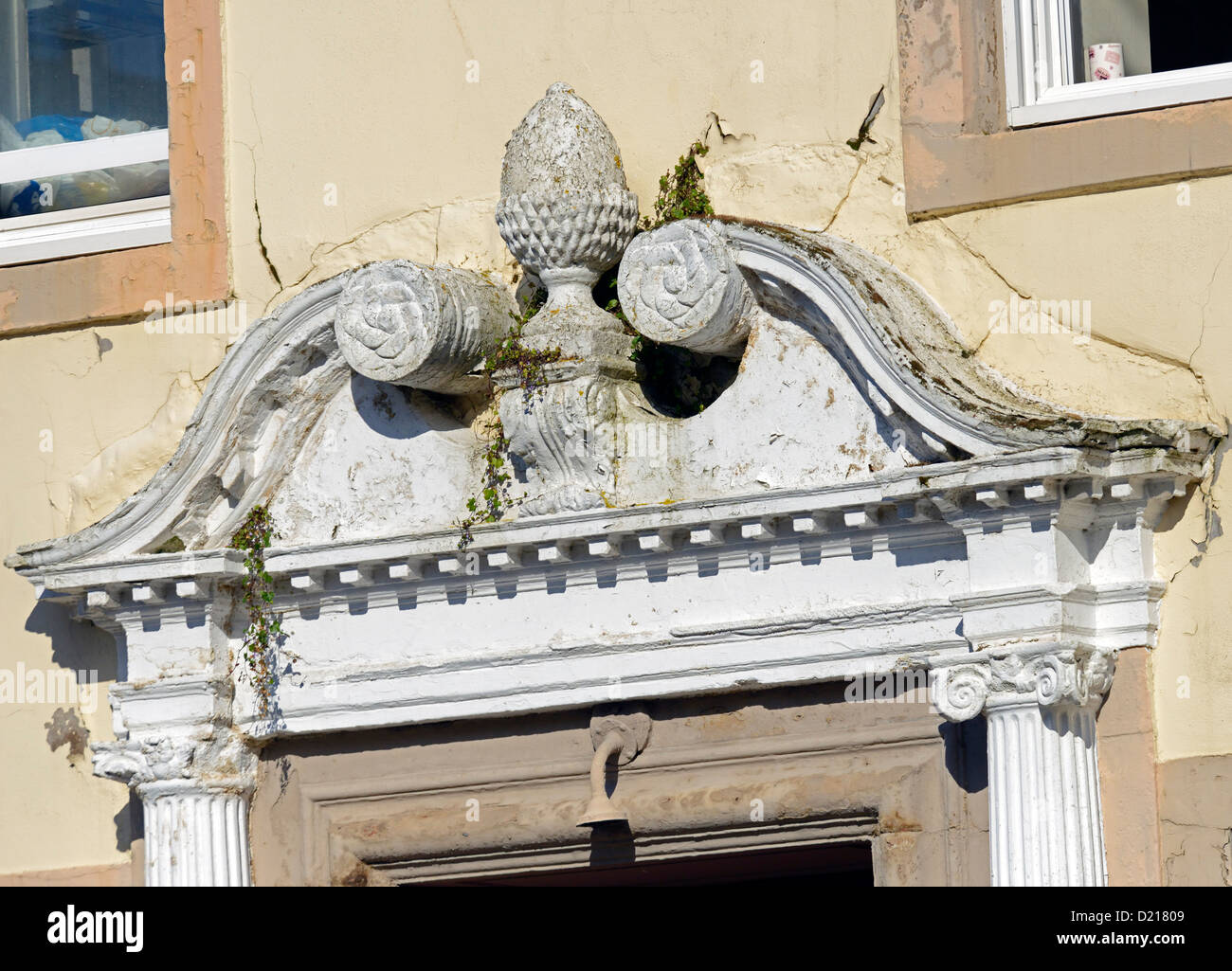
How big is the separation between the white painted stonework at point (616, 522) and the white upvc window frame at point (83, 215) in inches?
32.4

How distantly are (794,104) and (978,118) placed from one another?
0.52 meters

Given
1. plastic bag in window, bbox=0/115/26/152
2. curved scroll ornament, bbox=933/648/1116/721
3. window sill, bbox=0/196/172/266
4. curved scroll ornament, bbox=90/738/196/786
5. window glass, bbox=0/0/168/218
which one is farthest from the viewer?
plastic bag in window, bbox=0/115/26/152

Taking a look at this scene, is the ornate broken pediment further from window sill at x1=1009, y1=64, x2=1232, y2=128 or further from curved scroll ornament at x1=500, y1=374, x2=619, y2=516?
window sill at x1=1009, y1=64, x2=1232, y2=128

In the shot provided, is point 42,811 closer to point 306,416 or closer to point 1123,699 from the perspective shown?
point 306,416

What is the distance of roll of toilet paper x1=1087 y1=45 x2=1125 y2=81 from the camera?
6.15 metres

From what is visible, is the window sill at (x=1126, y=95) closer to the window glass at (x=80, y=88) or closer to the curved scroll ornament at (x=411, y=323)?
the curved scroll ornament at (x=411, y=323)

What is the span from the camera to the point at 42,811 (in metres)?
6.92

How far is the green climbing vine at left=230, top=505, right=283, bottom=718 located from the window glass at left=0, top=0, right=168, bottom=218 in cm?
125

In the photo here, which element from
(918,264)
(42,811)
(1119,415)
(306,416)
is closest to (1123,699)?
(1119,415)

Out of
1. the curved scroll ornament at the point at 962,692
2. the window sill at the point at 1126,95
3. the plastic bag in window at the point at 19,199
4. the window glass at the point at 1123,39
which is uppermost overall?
the window glass at the point at 1123,39

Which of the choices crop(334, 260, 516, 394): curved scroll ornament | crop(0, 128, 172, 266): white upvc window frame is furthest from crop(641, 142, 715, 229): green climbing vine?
crop(0, 128, 172, 266): white upvc window frame

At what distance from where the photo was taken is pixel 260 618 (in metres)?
6.59

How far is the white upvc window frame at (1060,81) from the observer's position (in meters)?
5.84

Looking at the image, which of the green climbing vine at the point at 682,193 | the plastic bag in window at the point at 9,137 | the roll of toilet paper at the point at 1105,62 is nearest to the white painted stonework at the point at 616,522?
the green climbing vine at the point at 682,193
